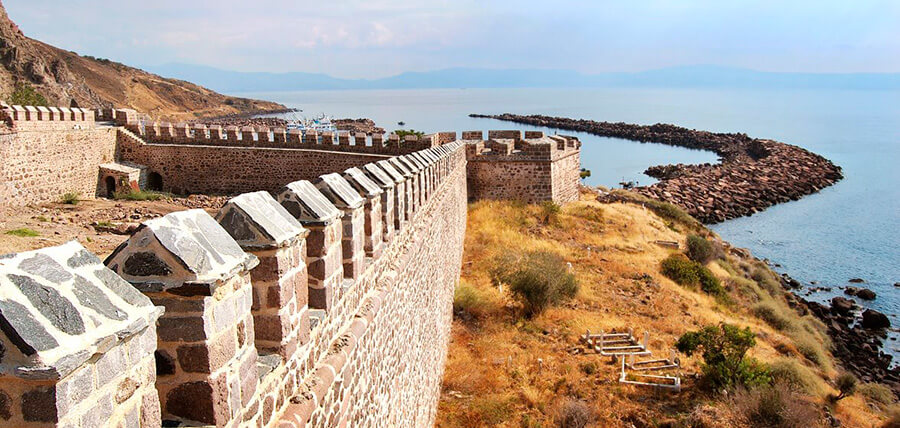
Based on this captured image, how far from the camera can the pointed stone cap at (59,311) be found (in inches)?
51.9

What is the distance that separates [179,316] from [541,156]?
70.5ft

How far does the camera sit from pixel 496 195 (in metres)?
23.0

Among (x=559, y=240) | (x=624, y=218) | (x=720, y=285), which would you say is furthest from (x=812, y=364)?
(x=624, y=218)

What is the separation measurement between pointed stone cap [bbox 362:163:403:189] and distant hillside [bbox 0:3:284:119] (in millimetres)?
35910

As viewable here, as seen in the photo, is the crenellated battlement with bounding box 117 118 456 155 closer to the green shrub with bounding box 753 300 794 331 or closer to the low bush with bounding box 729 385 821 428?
the green shrub with bounding box 753 300 794 331

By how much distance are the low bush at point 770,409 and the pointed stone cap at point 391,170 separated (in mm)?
9135

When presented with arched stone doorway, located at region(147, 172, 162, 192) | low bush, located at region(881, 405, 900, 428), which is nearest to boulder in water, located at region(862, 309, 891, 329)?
low bush, located at region(881, 405, 900, 428)

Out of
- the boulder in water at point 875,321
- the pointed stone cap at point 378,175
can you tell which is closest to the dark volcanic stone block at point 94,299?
the pointed stone cap at point 378,175

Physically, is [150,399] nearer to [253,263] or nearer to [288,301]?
[253,263]

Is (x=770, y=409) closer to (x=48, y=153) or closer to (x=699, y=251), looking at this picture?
(x=699, y=251)

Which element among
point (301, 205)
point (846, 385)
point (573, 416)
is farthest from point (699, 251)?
point (301, 205)

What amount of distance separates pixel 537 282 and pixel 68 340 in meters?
14.1

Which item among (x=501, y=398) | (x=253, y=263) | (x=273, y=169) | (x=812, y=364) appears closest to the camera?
(x=253, y=263)

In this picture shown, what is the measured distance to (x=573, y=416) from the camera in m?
10.3
